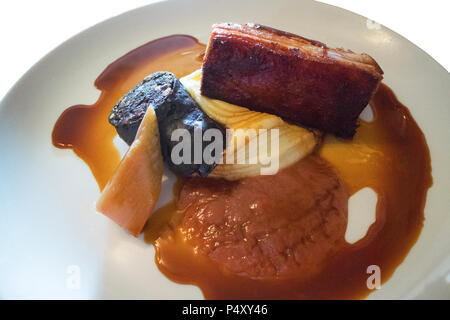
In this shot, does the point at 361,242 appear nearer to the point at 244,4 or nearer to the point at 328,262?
the point at 328,262

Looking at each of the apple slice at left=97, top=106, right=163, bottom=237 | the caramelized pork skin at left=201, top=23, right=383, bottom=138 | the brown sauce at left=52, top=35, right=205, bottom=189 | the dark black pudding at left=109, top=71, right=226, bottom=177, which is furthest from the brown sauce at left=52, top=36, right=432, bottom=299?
the caramelized pork skin at left=201, top=23, right=383, bottom=138

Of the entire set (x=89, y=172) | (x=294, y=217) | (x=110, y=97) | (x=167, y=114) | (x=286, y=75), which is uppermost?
(x=286, y=75)

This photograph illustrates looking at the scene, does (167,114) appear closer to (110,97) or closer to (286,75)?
(286,75)

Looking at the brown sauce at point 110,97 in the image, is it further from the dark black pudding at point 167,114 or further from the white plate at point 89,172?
the dark black pudding at point 167,114

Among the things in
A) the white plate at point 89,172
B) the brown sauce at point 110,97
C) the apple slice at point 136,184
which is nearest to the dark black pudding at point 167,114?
the apple slice at point 136,184

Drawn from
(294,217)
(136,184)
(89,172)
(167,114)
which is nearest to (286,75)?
(167,114)
